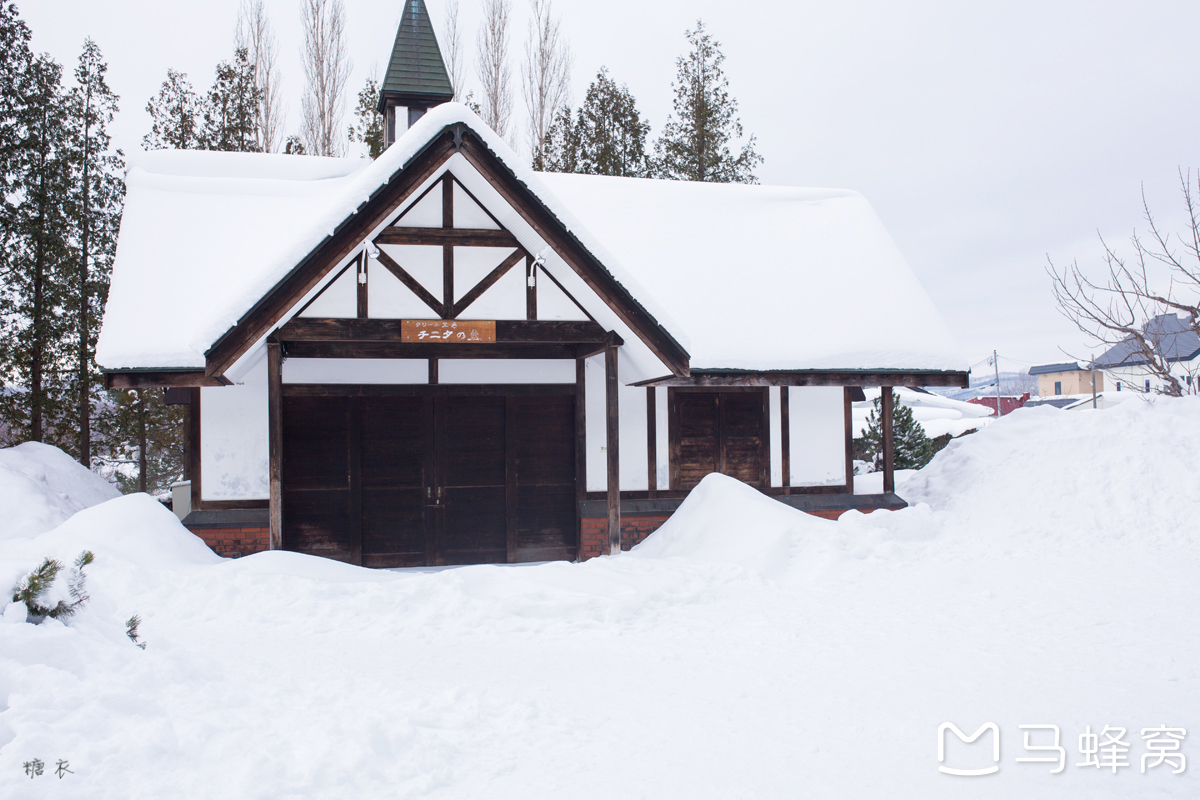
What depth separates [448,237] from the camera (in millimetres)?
8375

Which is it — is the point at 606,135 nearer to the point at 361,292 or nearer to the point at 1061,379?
the point at 361,292

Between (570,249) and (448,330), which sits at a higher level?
(570,249)

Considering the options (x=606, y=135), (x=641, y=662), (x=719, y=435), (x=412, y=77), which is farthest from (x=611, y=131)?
(x=641, y=662)

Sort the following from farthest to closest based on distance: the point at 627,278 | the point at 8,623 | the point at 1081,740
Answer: the point at 627,278, the point at 1081,740, the point at 8,623

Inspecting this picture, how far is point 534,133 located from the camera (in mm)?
25891

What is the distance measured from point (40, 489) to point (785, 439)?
12653 millimetres

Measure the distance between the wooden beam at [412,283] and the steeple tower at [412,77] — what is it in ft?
22.6

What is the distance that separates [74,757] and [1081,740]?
5.01 m

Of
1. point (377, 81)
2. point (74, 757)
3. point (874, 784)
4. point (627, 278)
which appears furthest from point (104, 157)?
point (874, 784)

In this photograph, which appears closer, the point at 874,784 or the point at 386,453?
the point at 874,784

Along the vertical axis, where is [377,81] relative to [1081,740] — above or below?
above

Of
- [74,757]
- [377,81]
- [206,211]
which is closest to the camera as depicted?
[74,757]

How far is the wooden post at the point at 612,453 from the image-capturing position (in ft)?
28.2

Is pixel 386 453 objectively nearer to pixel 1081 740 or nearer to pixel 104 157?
pixel 1081 740
